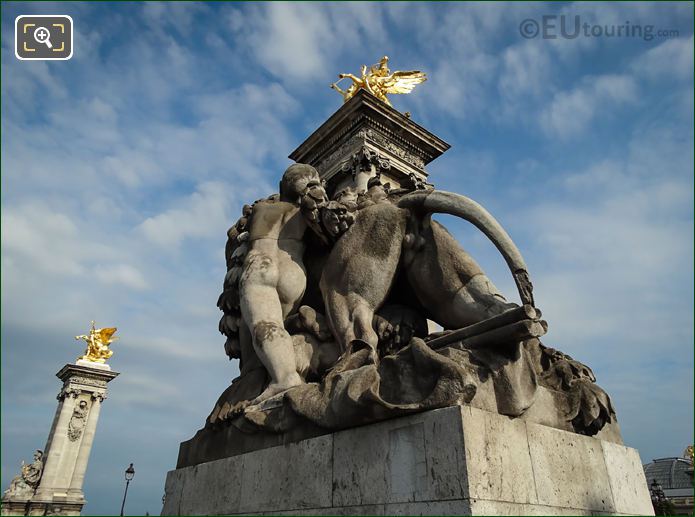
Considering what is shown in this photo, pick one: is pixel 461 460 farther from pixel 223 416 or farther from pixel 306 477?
pixel 223 416

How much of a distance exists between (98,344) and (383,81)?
27.8 metres

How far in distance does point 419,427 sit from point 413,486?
26 centimetres

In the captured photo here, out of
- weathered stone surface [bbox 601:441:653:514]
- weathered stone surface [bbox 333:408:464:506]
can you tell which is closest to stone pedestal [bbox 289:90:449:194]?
weathered stone surface [bbox 601:441:653:514]

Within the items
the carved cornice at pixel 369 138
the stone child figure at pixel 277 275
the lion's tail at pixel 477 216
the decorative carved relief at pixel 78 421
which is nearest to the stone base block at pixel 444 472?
the stone child figure at pixel 277 275

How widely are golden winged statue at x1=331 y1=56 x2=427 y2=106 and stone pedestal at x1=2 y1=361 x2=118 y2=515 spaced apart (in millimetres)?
24957

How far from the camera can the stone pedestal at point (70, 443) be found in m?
27.1

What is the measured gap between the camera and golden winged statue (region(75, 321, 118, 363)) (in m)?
33.4

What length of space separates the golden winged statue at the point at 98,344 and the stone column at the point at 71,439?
1.11 meters

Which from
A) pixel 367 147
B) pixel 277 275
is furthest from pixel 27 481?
pixel 277 275

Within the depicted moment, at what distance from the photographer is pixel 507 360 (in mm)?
2645

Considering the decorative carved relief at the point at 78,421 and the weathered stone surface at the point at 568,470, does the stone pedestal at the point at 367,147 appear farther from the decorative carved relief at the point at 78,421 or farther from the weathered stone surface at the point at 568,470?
the decorative carved relief at the point at 78,421

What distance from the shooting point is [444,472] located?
2189mm

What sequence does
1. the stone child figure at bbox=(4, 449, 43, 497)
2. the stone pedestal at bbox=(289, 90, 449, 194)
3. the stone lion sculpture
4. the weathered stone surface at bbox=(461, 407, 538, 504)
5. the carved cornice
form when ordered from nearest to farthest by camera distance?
the weathered stone surface at bbox=(461, 407, 538, 504) → the stone lion sculpture → the stone pedestal at bbox=(289, 90, 449, 194) → the carved cornice → the stone child figure at bbox=(4, 449, 43, 497)

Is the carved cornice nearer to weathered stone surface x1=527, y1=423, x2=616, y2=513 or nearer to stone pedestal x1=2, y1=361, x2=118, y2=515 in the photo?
weathered stone surface x1=527, y1=423, x2=616, y2=513
